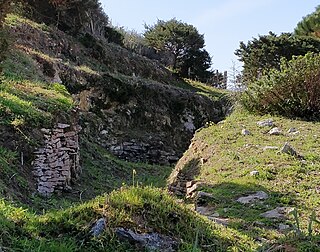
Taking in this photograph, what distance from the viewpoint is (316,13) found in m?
19.8

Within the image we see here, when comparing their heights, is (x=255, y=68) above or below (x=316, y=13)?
below

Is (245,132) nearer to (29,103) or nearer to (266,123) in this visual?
(266,123)

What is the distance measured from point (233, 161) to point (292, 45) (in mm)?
9680

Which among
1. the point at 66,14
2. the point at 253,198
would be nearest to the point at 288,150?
the point at 253,198

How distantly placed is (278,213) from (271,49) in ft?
35.1

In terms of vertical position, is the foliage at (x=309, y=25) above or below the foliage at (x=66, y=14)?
above

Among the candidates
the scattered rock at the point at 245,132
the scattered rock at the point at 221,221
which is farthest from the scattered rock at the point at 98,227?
the scattered rock at the point at 245,132

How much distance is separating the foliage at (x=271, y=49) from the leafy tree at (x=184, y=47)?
6.82 metres

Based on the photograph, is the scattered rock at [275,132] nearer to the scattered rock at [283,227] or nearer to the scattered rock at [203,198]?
the scattered rock at [203,198]

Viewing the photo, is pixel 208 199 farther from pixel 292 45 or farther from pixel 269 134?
pixel 292 45

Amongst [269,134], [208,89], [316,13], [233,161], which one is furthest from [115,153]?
[316,13]

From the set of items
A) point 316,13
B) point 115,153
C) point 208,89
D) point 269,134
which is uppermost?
point 316,13

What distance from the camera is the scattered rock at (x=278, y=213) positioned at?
3732 millimetres

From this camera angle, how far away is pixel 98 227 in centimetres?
254
